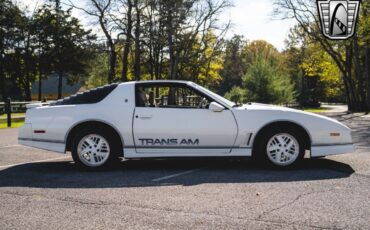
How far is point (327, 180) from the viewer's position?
5898 millimetres

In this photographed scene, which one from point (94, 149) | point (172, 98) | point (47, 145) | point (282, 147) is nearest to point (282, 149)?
point (282, 147)

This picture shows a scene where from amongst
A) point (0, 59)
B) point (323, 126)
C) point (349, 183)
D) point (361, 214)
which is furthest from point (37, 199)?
point (0, 59)

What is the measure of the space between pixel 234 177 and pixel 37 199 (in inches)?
106

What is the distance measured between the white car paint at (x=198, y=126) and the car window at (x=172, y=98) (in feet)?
0.34

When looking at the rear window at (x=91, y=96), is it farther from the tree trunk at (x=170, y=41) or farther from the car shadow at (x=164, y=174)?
the tree trunk at (x=170, y=41)

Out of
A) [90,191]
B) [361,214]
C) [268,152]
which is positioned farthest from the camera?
[268,152]

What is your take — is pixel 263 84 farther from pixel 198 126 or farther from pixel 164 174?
pixel 164 174

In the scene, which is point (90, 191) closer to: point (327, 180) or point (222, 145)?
point (222, 145)

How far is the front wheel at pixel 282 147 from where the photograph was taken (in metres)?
6.81

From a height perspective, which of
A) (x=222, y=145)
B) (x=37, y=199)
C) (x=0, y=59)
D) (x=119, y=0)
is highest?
(x=119, y=0)

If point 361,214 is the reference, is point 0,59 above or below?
above

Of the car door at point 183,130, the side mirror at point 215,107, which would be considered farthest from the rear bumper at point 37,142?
the side mirror at point 215,107

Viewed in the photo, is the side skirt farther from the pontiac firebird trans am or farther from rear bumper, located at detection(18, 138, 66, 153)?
rear bumper, located at detection(18, 138, 66, 153)

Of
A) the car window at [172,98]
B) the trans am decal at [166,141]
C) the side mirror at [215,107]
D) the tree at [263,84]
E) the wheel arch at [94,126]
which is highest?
the tree at [263,84]
